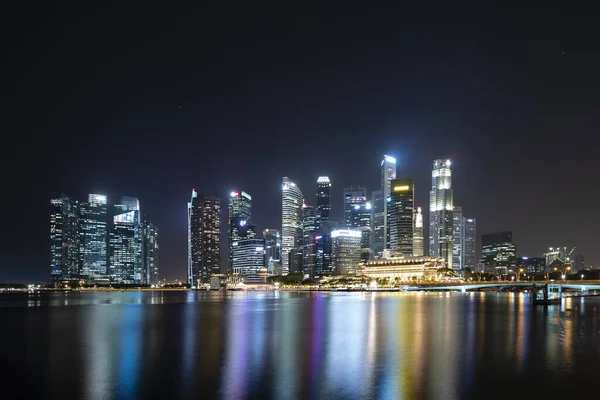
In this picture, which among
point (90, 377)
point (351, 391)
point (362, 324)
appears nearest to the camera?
point (351, 391)

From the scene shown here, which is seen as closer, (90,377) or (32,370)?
(90,377)

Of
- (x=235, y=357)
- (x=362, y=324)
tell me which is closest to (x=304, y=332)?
(x=362, y=324)

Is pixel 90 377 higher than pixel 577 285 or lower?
higher

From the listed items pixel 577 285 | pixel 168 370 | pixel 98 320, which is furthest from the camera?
pixel 577 285

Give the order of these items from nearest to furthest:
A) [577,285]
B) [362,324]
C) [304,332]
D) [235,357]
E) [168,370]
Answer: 1. [168,370]
2. [235,357]
3. [304,332]
4. [362,324]
5. [577,285]

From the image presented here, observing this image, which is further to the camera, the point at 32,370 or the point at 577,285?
the point at 577,285

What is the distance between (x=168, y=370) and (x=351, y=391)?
11.9 m

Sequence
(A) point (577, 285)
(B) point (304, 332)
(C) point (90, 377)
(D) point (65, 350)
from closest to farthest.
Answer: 1. (C) point (90, 377)
2. (D) point (65, 350)
3. (B) point (304, 332)
4. (A) point (577, 285)

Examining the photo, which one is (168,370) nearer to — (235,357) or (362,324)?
(235,357)

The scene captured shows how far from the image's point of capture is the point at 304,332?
49.0 metres

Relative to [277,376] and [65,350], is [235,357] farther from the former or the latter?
[65,350]

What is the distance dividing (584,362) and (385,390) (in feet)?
52.0

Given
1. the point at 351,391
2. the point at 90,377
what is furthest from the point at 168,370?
the point at 351,391

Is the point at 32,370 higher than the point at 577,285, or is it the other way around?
the point at 32,370
